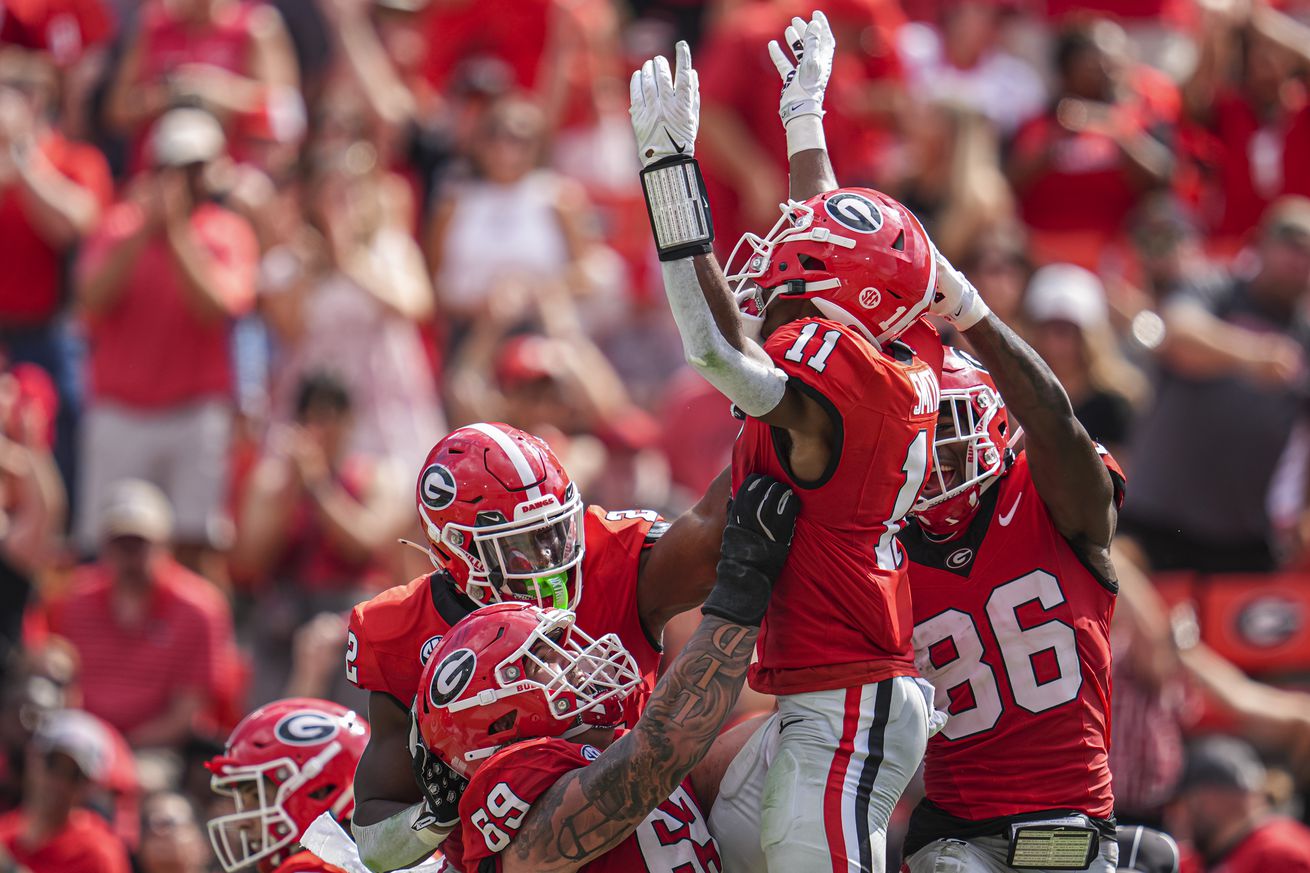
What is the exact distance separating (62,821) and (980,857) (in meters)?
4.45

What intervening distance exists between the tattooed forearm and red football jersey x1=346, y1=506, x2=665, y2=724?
1.47 ft

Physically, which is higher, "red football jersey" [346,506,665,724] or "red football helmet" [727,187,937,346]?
"red football helmet" [727,187,937,346]

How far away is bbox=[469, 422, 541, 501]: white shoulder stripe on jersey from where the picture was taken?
507 centimetres

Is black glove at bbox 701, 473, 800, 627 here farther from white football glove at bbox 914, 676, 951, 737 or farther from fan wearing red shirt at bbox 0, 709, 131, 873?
fan wearing red shirt at bbox 0, 709, 131, 873

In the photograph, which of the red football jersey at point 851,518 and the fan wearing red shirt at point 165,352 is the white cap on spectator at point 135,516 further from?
the red football jersey at point 851,518

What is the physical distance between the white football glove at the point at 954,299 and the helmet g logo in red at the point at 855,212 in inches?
7.2

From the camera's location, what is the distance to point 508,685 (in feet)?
14.9

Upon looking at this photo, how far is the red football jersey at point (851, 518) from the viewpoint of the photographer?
4.61m

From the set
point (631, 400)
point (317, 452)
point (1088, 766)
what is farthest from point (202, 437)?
point (1088, 766)

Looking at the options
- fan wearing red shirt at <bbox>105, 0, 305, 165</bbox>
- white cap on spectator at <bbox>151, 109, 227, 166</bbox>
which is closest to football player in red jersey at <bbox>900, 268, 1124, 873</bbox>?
white cap on spectator at <bbox>151, 109, 227, 166</bbox>

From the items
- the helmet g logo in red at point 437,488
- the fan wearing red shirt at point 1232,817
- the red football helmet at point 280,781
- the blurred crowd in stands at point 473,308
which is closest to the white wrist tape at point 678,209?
the helmet g logo in red at point 437,488

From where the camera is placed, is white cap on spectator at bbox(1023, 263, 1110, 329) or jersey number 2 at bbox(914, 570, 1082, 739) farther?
white cap on spectator at bbox(1023, 263, 1110, 329)

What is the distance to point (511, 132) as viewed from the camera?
1153cm

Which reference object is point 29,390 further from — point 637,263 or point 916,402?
point 916,402
